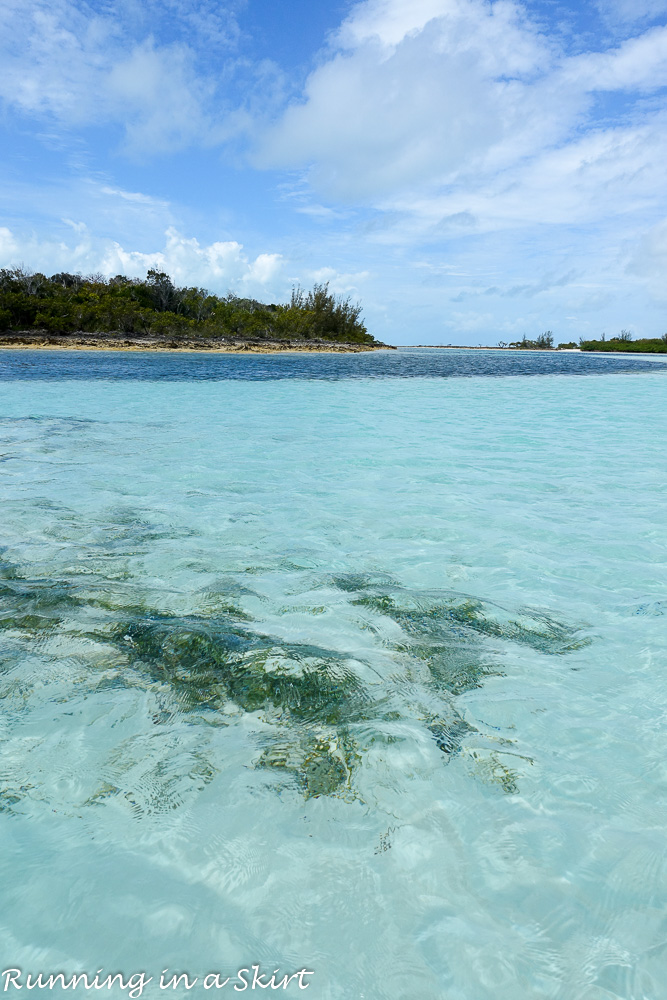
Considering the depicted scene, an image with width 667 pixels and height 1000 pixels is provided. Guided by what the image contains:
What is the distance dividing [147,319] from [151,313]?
6.31 feet

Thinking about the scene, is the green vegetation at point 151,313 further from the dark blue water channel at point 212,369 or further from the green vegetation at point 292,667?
the green vegetation at point 292,667

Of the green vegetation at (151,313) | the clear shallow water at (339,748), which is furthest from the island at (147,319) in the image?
the clear shallow water at (339,748)

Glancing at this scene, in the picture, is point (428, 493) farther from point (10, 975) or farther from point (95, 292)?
point (95, 292)

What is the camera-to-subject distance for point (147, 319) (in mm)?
62594

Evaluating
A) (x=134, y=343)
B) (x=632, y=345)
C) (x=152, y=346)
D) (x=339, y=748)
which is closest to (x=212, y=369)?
(x=152, y=346)

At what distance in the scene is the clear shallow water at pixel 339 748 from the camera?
1.59 m

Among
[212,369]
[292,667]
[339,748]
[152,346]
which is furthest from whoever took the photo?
[152,346]

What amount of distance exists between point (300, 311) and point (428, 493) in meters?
84.8

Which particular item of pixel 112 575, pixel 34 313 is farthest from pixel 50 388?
pixel 34 313

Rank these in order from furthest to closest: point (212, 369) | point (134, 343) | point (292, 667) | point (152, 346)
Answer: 1. point (152, 346)
2. point (134, 343)
3. point (212, 369)
4. point (292, 667)

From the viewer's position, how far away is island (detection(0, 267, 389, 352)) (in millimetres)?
55312

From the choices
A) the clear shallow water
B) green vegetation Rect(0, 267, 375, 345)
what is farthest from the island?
the clear shallow water

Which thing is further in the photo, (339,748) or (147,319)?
(147,319)

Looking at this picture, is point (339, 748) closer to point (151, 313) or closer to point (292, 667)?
point (292, 667)
